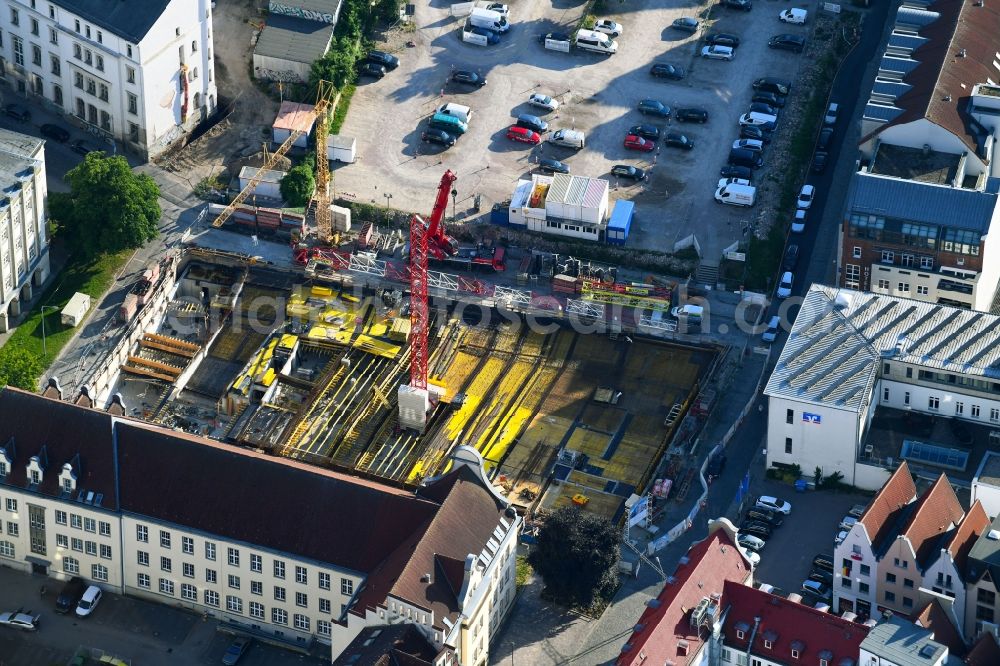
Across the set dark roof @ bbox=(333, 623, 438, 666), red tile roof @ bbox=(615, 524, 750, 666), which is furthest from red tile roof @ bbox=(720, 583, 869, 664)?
dark roof @ bbox=(333, 623, 438, 666)

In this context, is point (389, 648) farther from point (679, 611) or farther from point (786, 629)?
point (786, 629)

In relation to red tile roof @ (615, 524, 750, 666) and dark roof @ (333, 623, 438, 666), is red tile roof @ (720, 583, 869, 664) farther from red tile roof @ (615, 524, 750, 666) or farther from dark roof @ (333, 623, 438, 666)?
dark roof @ (333, 623, 438, 666)

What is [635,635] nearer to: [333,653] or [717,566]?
[717,566]

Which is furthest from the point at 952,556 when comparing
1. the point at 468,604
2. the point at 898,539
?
the point at 468,604

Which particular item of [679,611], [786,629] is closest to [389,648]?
[679,611]

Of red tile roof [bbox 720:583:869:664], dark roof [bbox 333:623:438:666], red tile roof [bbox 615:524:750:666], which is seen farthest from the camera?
red tile roof [bbox 720:583:869:664]

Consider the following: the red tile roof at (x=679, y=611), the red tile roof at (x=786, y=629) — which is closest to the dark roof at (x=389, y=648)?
the red tile roof at (x=679, y=611)

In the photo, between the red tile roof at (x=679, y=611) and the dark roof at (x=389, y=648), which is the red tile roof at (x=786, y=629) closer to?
the red tile roof at (x=679, y=611)
